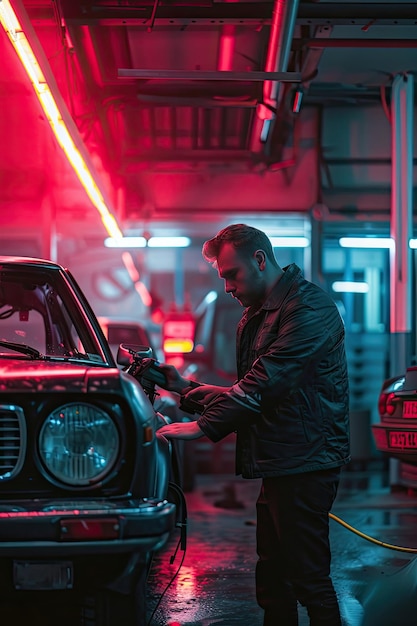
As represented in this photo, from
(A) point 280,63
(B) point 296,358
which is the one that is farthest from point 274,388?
(A) point 280,63

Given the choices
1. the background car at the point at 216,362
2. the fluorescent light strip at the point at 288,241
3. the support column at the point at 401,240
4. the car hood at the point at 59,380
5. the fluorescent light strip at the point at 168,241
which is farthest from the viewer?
the fluorescent light strip at the point at 168,241

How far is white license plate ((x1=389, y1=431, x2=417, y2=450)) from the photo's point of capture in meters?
4.39

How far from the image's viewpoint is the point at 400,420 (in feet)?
Answer: 15.1

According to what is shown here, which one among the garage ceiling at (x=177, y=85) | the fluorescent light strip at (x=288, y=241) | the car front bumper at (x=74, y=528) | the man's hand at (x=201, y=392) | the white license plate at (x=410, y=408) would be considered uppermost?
the garage ceiling at (x=177, y=85)

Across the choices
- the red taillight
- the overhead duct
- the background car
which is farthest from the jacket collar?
the background car

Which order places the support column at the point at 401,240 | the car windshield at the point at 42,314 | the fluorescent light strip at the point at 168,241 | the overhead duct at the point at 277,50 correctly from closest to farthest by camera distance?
the car windshield at the point at 42,314 < the overhead duct at the point at 277,50 < the support column at the point at 401,240 < the fluorescent light strip at the point at 168,241

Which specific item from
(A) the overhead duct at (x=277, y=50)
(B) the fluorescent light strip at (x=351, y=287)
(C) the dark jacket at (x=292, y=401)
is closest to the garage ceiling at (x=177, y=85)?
(A) the overhead duct at (x=277, y=50)

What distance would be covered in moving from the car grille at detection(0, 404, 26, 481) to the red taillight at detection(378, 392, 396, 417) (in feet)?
8.53

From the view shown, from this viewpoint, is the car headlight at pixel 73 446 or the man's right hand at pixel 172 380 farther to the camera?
the man's right hand at pixel 172 380

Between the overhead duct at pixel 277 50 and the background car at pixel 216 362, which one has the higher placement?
the overhead duct at pixel 277 50

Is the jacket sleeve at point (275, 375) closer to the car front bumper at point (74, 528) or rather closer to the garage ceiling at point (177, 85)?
the car front bumper at point (74, 528)

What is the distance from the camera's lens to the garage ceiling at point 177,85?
7.09 meters

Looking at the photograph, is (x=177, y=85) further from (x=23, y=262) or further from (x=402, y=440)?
(x=402, y=440)

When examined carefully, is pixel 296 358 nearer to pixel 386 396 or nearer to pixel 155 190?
pixel 386 396
